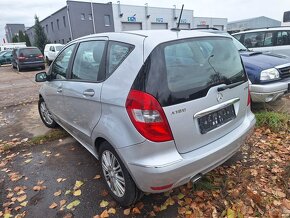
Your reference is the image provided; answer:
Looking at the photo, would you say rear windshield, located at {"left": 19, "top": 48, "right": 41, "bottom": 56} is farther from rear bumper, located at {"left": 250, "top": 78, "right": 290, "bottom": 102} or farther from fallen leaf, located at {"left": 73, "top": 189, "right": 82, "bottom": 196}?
fallen leaf, located at {"left": 73, "top": 189, "right": 82, "bottom": 196}

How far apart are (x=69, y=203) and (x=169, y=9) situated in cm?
4430

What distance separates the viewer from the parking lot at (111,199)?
266 centimetres

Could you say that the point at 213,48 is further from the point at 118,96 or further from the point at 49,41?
the point at 49,41

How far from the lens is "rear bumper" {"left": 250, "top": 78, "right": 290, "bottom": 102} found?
14.9ft

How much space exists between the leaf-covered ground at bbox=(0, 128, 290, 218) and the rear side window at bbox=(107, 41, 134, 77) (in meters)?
1.45

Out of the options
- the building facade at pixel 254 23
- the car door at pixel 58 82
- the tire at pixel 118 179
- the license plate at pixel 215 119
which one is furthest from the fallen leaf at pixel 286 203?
the building facade at pixel 254 23

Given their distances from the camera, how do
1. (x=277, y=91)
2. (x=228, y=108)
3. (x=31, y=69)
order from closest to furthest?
(x=228, y=108) → (x=277, y=91) → (x=31, y=69)

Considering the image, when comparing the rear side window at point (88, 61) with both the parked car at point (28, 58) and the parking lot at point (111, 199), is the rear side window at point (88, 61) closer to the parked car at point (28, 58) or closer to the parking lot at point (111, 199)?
the parking lot at point (111, 199)

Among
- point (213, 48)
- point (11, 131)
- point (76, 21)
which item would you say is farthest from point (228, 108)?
point (76, 21)

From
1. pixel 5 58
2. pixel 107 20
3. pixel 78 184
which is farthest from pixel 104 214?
pixel 107 20

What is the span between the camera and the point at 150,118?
213 centimetres

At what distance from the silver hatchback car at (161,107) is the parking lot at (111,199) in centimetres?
34

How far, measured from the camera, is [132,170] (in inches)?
89.4

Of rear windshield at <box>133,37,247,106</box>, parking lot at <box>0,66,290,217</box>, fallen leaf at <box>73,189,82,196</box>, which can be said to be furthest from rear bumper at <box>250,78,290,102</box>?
fallen leaf at <box>73,189,82,196</box>
